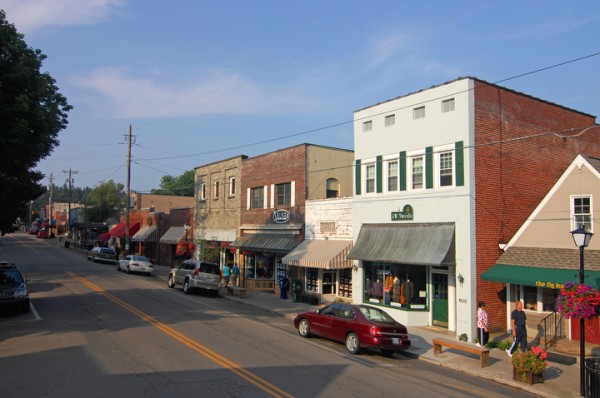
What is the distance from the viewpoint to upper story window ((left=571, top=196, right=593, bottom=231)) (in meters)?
16.5

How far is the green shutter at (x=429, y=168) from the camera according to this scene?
1900 centimetres

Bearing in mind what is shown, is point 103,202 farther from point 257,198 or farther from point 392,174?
point 392,174

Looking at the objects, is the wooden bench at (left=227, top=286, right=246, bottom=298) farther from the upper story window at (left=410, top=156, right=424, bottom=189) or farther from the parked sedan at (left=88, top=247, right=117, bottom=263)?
the parked sedan at (left=88, top=247, right=117, bottom=263)

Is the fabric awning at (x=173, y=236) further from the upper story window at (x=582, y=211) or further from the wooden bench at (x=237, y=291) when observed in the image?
the upper story window at (x=582, y=211)

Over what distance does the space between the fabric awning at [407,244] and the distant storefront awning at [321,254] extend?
3.04 feet

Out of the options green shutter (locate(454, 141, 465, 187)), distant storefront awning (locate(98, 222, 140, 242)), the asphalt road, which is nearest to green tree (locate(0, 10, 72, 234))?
the asphalt road

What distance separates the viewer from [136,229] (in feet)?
176

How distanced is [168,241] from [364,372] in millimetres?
33933

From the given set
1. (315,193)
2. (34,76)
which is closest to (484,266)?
(315,193)

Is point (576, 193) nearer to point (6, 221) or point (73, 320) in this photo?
point (73, 320)

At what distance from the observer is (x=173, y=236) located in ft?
142

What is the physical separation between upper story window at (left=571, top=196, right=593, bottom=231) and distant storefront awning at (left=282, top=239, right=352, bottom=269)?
951 cm

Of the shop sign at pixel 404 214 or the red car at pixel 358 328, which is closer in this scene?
the red car at pixel 358 328

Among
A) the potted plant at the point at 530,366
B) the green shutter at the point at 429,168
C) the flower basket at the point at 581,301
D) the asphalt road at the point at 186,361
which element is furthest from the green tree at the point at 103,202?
the flower basket at the point at 581,301
